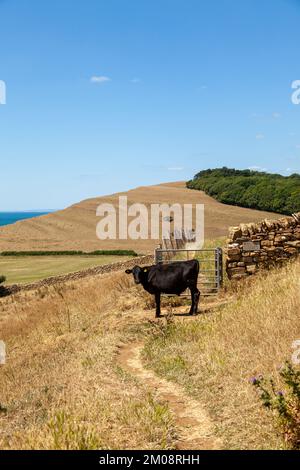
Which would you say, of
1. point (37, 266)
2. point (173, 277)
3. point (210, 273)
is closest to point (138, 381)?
point (173, 277)

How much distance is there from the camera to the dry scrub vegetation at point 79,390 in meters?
5.30

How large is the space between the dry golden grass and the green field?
91.5 ft

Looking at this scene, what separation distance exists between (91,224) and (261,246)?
69.1 meters

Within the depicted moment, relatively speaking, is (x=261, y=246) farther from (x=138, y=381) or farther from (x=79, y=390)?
(x=79, y=390)

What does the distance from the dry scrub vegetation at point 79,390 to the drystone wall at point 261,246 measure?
380cm

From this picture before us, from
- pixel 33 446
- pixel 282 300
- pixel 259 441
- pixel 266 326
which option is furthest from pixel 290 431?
pixel 282 300

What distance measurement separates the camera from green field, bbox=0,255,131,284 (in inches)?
1555

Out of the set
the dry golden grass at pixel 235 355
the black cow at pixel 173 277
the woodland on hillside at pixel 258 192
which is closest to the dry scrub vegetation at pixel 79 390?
the dry golden grass at pixel 235 355

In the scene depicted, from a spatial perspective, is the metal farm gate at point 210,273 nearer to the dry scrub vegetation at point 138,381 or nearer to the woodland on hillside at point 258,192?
the dry scrub vegetation at point 138,381

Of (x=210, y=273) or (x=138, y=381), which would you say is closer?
(x=138, y=381)

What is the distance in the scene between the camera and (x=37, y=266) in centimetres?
4675

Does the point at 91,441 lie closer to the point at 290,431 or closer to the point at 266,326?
the point at 290,431

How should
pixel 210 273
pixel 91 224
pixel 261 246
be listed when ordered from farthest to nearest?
pixel 91 224 < pixel 210 273 < pixel 261 246

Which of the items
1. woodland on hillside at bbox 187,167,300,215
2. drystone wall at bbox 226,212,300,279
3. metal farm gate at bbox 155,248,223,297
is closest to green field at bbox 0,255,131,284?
metal farm gate at bbox 155,248,223,297
